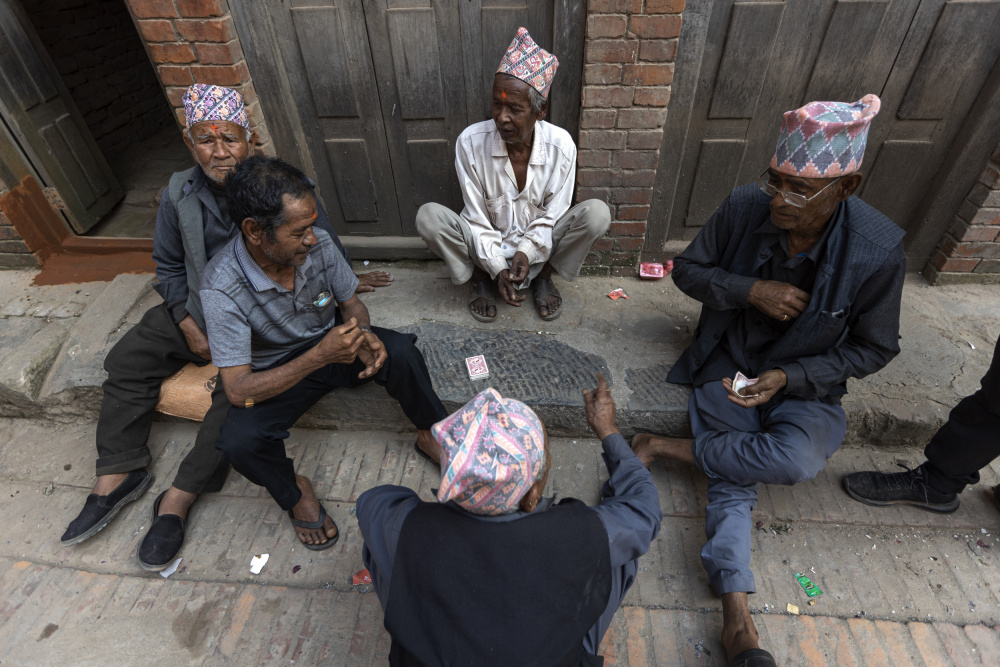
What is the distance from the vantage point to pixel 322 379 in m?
2.45

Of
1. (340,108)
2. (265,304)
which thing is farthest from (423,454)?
(340,108)

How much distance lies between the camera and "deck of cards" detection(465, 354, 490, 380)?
2771 mm

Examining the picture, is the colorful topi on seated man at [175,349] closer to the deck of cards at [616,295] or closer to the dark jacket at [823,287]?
the deck of cards at [616,295]

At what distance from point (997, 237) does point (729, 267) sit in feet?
7.10

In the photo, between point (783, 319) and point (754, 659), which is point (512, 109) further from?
point (754, 659)

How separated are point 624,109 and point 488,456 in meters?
2.29

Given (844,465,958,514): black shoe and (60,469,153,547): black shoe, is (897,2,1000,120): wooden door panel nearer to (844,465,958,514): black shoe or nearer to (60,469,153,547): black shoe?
(844,465,958,514): black shoe

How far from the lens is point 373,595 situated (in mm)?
2275

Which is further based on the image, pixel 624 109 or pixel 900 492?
pixel 624 109

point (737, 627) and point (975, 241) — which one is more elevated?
point (975, 241)

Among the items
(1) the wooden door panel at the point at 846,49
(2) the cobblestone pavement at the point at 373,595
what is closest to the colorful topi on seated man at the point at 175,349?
(2) the cobblestone pavement at the point at 373,595

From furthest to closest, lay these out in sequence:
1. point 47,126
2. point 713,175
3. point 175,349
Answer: point 47,126 < point 713,175 < point 175,349

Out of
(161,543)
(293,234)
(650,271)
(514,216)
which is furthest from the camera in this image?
(650,271)

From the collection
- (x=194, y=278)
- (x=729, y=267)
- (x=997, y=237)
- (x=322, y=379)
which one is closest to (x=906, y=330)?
(x=997, y=237)
